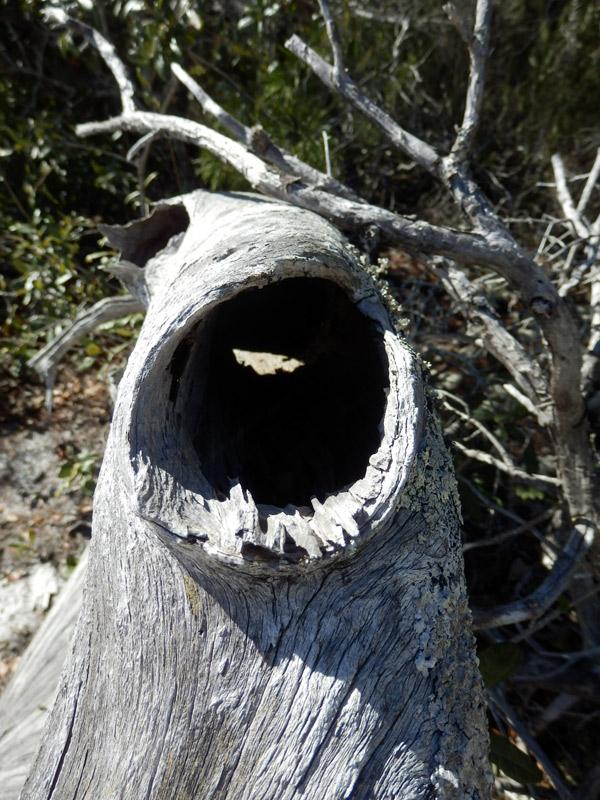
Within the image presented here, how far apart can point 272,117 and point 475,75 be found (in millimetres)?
1773

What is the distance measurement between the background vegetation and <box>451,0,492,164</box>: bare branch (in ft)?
4.29

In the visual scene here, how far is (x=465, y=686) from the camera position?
1421 mm

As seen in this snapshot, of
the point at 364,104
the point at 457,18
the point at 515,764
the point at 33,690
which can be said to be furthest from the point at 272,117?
the point at 515,764

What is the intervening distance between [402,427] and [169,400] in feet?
2.02

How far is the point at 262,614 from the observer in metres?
1.39

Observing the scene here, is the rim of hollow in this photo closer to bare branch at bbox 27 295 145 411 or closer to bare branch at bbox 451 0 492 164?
bare branch at bbox 451 0 492 164

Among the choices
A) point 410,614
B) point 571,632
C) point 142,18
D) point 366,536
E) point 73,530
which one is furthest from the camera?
point 142,18

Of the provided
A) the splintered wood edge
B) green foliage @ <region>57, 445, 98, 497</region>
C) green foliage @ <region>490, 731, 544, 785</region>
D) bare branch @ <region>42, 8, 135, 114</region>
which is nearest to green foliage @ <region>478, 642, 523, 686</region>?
green foliage @ <region>490, 731, 544, 785</region>

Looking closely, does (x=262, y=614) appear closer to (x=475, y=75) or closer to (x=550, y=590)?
(x=550, y=590)

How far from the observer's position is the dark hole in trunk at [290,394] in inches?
77.1

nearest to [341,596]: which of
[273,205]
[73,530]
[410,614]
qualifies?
[410,614]

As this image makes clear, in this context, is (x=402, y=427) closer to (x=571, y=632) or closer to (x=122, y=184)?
(x=571, y=632)

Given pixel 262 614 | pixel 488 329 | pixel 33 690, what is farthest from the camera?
pixel 33 690

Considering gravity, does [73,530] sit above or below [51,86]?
below
